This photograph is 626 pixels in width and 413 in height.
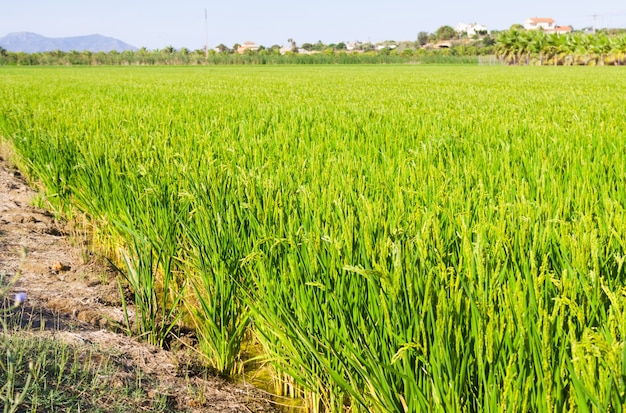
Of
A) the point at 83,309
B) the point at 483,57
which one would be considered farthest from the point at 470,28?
the point at 83,309

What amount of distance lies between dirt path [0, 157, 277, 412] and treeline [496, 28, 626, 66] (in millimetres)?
58944

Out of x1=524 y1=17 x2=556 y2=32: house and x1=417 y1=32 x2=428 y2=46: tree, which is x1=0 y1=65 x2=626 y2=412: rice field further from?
x1=524 y1=17 x2=556 y2=32: house

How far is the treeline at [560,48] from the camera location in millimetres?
55903

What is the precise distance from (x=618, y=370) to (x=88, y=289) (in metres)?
2.51

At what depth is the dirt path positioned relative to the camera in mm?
2072

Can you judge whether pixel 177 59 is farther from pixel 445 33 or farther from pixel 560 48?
pixel 445 33

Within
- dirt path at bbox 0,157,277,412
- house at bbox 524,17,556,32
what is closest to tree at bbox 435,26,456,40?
house at bbox 524,17,556,32

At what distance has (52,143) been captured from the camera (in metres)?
4.51

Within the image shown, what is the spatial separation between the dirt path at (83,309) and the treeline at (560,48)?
58944 millimetres

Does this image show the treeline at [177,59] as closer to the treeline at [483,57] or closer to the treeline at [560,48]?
the treeline at [483,57]

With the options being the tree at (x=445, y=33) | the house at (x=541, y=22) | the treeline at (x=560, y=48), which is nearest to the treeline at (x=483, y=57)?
the treeline at (x=560, y=48)

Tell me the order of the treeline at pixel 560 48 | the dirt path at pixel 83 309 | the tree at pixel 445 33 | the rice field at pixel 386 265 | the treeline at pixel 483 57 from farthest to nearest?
the tree at pixel 445 33 < the treeline at pixel 483 57 < the treeline at pixel 560 48 < the dirt path at pixel 83 309 < the rice field at pixel 386 265

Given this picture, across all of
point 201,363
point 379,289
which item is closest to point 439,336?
point 379,289

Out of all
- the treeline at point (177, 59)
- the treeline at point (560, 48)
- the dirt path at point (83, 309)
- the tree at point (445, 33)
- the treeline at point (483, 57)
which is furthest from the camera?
the tree at point (445, 33)
